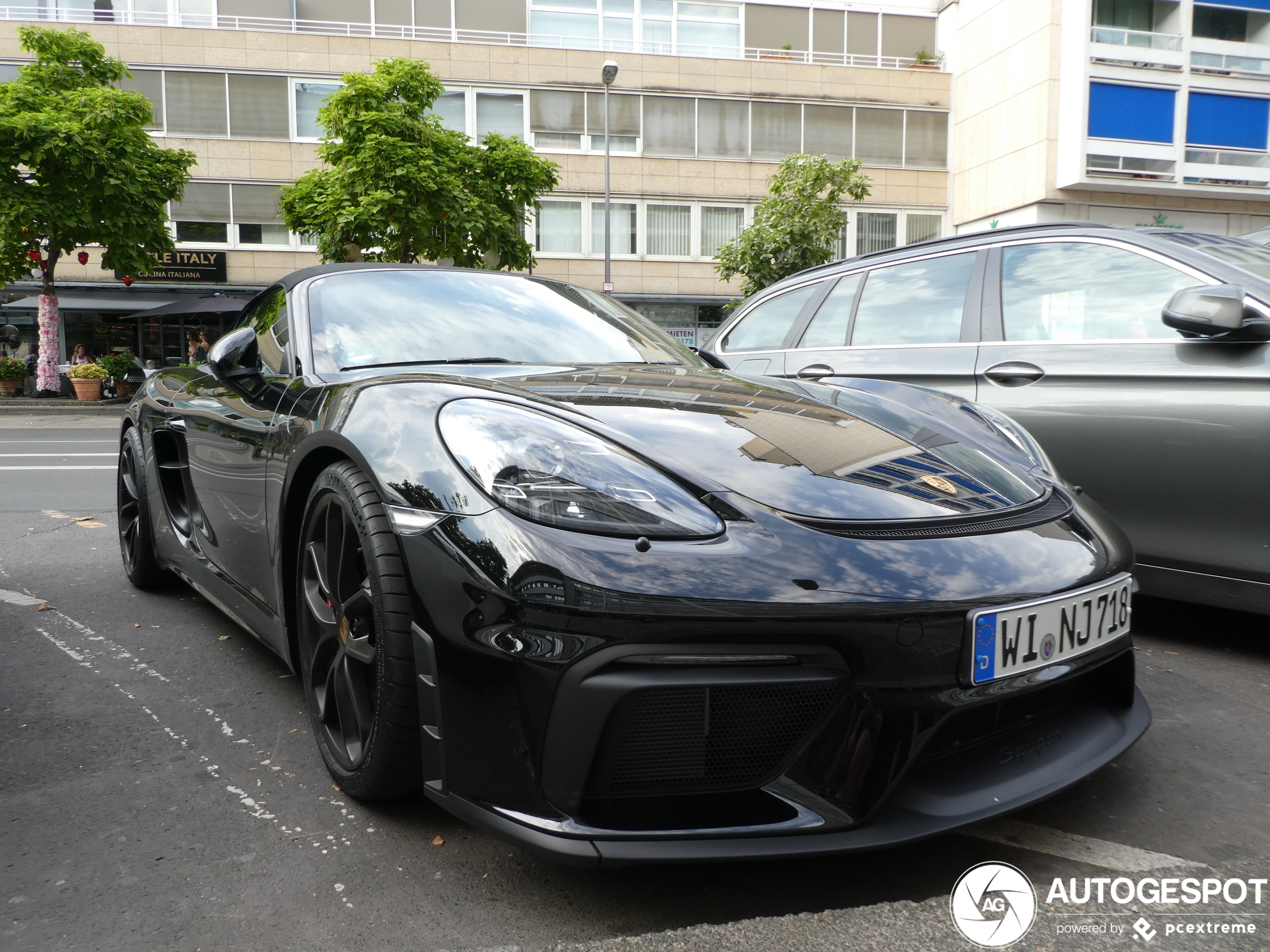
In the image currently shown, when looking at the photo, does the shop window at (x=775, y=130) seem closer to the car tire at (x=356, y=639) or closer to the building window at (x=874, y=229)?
the building window at (x=874, y=229)

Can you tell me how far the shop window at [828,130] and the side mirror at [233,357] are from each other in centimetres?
2935

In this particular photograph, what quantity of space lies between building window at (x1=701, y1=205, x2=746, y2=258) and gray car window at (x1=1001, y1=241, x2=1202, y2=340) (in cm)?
2656

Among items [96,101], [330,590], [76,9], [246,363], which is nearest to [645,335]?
[246,363]

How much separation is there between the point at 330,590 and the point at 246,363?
1050 millimetres

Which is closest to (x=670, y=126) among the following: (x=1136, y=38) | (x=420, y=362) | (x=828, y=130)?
(x=828, y=130)

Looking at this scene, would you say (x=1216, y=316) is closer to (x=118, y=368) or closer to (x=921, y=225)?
(x=118, y=368)

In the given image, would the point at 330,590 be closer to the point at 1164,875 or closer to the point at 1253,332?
the point at 1164,875

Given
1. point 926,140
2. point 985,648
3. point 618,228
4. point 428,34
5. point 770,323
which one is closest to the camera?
point 985,648

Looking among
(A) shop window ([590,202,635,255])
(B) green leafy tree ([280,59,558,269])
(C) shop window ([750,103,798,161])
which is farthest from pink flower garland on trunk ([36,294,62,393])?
(C) shop window ([750,103,798,161])

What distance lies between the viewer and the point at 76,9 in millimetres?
27625

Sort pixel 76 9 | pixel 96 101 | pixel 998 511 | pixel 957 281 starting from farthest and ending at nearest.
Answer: pixel 76 9, pixel 96 101, pixel 957 281, pixel 998 511

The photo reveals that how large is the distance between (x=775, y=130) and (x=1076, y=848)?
30395 millimetres

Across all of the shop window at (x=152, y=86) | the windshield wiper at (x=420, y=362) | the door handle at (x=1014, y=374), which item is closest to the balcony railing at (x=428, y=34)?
the shop window at (x=152, y=86)

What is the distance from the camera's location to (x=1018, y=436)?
2.59 m
